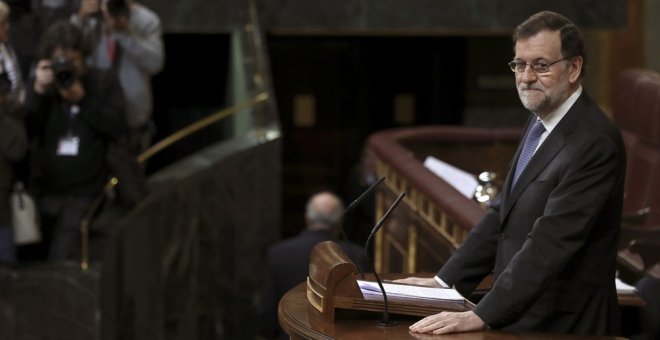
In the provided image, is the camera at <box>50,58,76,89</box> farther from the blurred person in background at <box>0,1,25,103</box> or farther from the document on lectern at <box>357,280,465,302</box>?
the document on lectern at <box>357,280,465,302</box>

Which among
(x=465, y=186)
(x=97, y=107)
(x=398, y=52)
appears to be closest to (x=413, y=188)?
(x=465, y=186)

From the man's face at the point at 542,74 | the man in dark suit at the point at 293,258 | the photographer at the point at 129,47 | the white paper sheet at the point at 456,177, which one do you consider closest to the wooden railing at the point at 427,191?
the white paper sheet at the point at 456,177

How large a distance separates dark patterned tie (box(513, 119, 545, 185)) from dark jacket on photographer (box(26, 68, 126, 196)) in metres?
3.79

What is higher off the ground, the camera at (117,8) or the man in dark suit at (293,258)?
the camera at (117,8)

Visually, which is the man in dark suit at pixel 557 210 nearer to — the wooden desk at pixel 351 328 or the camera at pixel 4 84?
the wooden desk at pixel 351 328

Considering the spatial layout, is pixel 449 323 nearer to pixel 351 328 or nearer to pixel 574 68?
pixel 351 328

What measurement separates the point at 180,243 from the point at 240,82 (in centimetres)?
247

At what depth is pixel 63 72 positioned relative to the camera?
21.9 ft

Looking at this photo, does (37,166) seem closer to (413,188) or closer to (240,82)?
(413,188)

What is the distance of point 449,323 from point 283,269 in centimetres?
369

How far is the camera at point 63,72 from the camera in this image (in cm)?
663

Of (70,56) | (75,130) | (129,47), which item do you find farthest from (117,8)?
(75,130)

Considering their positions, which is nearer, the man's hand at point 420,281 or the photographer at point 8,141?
the man's hand at point 420,281

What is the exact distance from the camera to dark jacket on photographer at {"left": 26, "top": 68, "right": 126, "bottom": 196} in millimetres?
6844
